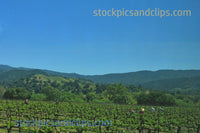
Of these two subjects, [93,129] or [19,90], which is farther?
[19,90]

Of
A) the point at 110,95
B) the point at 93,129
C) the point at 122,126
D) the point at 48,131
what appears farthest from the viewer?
the point at 110,95

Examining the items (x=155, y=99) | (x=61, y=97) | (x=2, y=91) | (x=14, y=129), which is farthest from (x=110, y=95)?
(x=14, y=129)

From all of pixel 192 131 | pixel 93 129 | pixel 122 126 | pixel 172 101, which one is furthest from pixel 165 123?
pixel 172 101

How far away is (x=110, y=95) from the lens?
13362 cm

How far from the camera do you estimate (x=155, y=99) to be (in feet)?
305

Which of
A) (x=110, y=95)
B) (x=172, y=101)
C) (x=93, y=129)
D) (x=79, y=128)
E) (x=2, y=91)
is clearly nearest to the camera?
(x=79, y=128)

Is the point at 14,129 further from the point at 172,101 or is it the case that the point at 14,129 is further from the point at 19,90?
the point at 19,90

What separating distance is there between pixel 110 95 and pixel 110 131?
4379 inches

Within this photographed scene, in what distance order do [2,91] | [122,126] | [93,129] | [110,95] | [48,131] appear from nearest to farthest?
[48,131], [93,129], [122,126], [2,91], [110,95]

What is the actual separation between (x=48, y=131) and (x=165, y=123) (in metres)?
18.3

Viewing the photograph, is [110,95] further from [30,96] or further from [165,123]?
[165,123]

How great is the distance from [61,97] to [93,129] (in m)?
88.8

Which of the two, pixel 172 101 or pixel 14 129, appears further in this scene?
pixel 172 101

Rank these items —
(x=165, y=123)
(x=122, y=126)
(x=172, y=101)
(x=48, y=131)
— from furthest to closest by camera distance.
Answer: (x=172, y=101) → (x=165, y=123) → (x=122, y=126) → (x=48, y=131)
